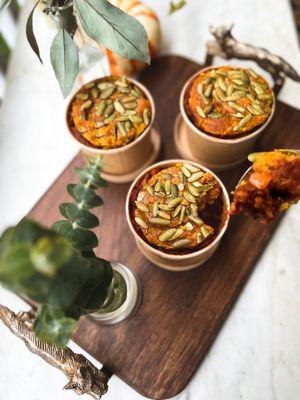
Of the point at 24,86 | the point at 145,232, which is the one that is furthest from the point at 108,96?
the point at 24,86

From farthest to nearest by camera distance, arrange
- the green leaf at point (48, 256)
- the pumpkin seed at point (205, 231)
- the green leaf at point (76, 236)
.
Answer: the pumpkin seed at point (205, 231) < the green leaf at point (76, 236) < the green leaf at point (48, 256)

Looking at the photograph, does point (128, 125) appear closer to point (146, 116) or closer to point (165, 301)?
point (146, 116)

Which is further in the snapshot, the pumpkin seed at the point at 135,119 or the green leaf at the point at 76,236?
the pumpkin seed at the point at 135,119

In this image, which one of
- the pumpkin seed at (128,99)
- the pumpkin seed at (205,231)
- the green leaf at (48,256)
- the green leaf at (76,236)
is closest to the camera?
the green leaf at (48,256)

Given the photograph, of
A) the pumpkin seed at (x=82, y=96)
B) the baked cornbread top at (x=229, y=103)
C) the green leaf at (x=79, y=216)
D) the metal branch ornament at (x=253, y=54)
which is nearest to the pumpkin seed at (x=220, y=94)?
the baked cornbread top at (x=229, y=103)

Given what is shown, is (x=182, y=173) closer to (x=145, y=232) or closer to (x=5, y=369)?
(x=145, y=232)

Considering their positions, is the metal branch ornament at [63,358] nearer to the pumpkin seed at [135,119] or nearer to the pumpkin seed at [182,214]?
the pumpkin seed at [182,214]
